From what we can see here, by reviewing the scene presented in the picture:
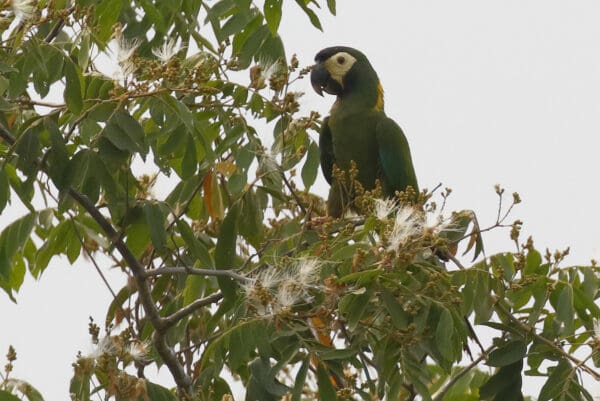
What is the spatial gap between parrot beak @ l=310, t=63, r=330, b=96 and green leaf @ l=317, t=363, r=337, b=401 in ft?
8.21

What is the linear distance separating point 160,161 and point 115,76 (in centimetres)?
37

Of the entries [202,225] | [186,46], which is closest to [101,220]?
[202,225]

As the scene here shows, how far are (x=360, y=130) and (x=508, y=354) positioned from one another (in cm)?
198

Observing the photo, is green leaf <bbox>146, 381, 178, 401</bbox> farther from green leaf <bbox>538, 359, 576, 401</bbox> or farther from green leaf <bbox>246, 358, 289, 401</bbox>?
green leaf <bbox>538, 359, 576, 401</bbox>

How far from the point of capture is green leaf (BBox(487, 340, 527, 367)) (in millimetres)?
2613

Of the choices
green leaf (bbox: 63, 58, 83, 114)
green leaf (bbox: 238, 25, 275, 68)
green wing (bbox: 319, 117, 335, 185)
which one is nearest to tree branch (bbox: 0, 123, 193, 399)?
green leaf (bbox: 63, 58, 83, 114)

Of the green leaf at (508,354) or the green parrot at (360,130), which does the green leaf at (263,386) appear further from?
the green parrot at (360,130)

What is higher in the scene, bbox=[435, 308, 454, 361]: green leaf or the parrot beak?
the parrot beak

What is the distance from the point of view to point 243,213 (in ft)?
9.60

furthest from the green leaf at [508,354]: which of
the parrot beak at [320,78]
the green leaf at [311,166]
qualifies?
the parrot beak at [320,78]

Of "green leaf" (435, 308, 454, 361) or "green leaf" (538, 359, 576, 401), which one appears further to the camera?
"green leaf" (538, 359, 576, 401)

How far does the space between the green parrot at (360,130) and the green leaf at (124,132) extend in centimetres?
160

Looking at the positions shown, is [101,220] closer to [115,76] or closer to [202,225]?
[115,76]

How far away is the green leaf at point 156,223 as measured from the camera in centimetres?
273
